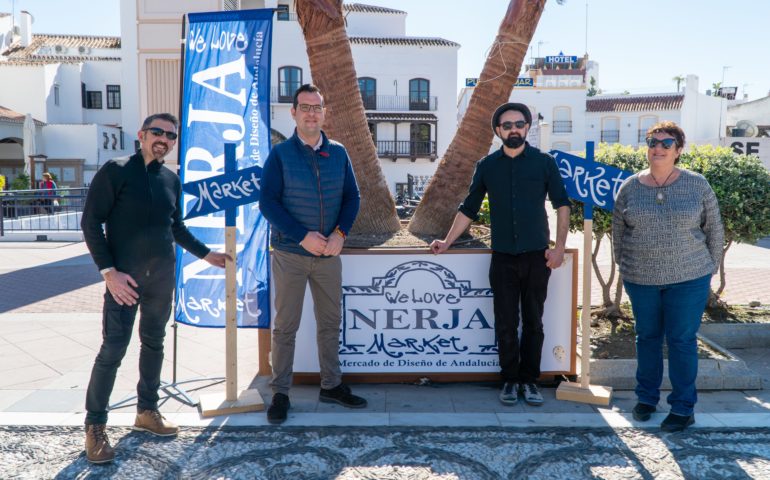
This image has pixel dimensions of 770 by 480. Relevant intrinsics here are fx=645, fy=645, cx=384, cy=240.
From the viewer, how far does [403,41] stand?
3800 centimetres

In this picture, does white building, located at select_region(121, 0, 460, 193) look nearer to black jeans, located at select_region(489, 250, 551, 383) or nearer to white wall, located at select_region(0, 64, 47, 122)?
white wall, located at select_region(0, 64, 47, 122)

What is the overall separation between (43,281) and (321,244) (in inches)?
293

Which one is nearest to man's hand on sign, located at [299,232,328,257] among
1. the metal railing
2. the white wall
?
the metal railing

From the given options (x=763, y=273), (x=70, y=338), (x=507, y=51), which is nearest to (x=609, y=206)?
(x=507, y=51)

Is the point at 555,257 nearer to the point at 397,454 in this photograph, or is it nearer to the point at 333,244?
the point at 333,244

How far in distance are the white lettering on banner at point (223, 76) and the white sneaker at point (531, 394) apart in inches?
116

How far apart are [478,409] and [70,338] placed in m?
4.25

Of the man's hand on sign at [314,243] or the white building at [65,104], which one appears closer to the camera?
the man's hand on sign at [314,243]

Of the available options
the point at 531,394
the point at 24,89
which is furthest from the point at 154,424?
the point at 24,89

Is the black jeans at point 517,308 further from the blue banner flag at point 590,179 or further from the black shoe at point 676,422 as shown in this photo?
the black shoe at point 676,422

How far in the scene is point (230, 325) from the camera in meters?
4.43

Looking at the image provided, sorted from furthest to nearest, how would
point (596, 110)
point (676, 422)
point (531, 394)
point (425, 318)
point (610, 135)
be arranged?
point (596, 110) < point (610, 135) < point (425, 318) < point (531, 394) < point (676, 422)

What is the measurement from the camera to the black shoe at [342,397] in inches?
173

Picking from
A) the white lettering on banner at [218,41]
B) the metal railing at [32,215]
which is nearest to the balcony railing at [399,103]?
the metal railing at [32,215]
